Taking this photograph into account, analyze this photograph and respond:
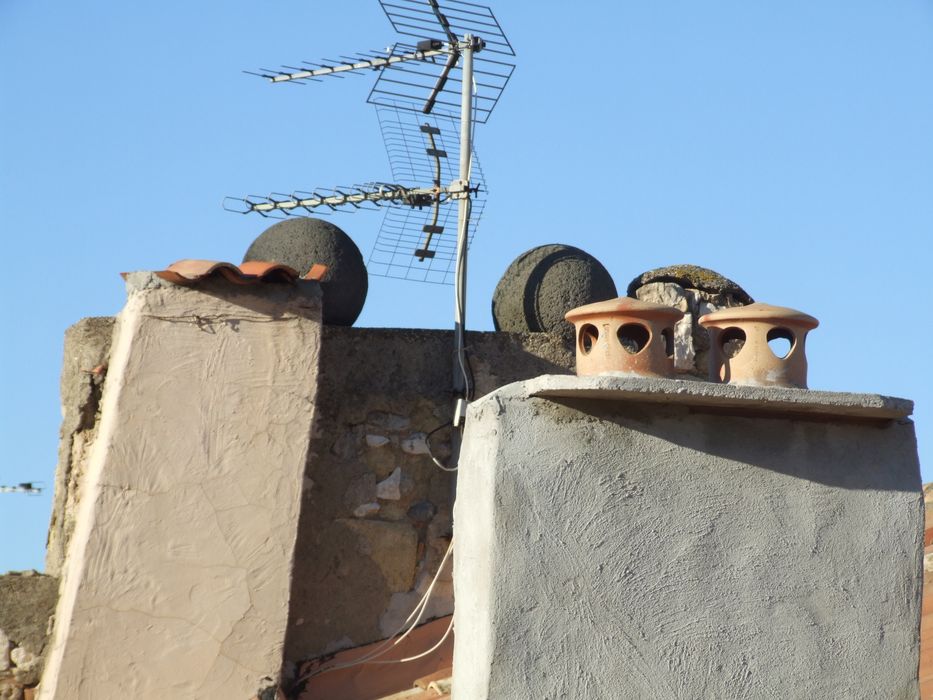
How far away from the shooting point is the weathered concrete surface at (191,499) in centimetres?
511

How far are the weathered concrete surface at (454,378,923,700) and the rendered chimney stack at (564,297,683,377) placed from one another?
17 centimetres

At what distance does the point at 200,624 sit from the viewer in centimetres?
519

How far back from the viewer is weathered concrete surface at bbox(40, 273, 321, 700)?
5105mm

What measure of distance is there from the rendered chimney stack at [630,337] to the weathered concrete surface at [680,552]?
0.55ft

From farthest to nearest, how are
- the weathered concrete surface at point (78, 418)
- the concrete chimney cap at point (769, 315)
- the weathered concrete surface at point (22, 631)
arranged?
1. the weathered concrete surface at point (78, 418)
2. the weathered concrete surface at point (22, 631)
3. the concrete chimney cap at point (769, 315)

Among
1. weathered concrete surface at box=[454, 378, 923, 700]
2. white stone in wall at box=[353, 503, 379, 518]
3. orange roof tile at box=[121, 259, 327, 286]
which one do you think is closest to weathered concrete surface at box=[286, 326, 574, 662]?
white stone in wall at box=[353, 503, 379, 518]

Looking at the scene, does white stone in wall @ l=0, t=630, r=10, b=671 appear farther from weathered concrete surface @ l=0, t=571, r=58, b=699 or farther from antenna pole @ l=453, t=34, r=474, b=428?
antenna pole @ l=453, t=34, r=474, b=428

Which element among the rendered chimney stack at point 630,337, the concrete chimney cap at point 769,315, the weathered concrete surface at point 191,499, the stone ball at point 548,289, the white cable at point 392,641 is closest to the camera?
the rendered chimney stack at point 630,337

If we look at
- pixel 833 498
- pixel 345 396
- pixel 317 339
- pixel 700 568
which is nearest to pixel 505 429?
pixel 700 568

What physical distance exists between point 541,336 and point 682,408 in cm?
285

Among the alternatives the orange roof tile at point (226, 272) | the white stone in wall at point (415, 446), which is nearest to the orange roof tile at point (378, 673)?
the white stone in wall at point (415, 446)

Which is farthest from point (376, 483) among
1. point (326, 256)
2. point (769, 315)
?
point (769, 315)

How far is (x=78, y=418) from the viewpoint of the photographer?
5.54m

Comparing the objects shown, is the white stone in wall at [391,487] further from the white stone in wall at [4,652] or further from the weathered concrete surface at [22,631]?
the white stone in wall at [4,652]
